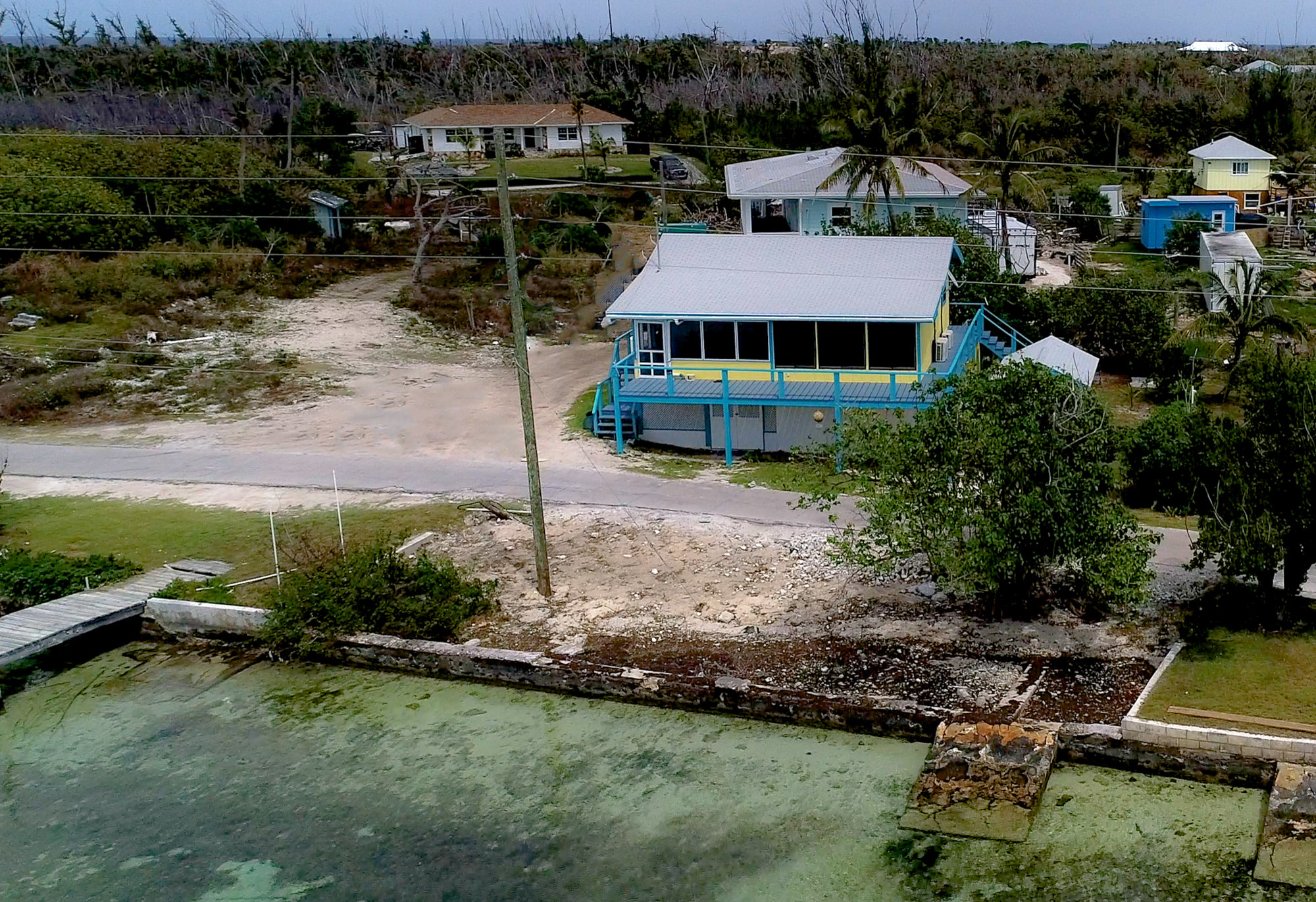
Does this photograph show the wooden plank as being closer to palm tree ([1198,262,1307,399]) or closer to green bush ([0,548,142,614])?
green bush ([0,548,142,614])

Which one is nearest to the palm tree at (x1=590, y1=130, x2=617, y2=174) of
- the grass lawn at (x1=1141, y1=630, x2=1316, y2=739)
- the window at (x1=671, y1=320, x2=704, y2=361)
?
the window at (x1=671, y1=320, x2=704, y2=361)

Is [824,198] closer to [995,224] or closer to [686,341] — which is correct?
[995,224]

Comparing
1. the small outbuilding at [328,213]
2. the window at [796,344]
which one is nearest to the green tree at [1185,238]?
the window at [796,344]

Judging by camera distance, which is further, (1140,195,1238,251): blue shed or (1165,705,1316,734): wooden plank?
(1140,195,1238,251): blue shed

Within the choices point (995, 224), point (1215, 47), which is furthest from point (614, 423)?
point (1215, 47)

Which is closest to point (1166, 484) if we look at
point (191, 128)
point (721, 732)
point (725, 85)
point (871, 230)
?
point (721, 732)

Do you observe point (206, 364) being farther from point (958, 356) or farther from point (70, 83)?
point (70, 83)

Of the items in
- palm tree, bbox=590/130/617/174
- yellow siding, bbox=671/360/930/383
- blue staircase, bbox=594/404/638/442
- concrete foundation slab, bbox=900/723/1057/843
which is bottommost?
concrete foundation slab, bbox=900/723/1057/843

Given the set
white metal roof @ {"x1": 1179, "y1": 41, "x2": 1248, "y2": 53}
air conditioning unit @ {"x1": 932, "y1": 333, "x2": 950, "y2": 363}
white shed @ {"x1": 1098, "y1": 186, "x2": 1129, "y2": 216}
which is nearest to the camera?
air conditioning unit @ {"x1": 932, "y1": 333, "x2": 950, "y2": 363}

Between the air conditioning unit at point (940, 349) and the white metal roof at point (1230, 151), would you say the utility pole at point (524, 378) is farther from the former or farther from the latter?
the white metal roof at point (1230, 151)
